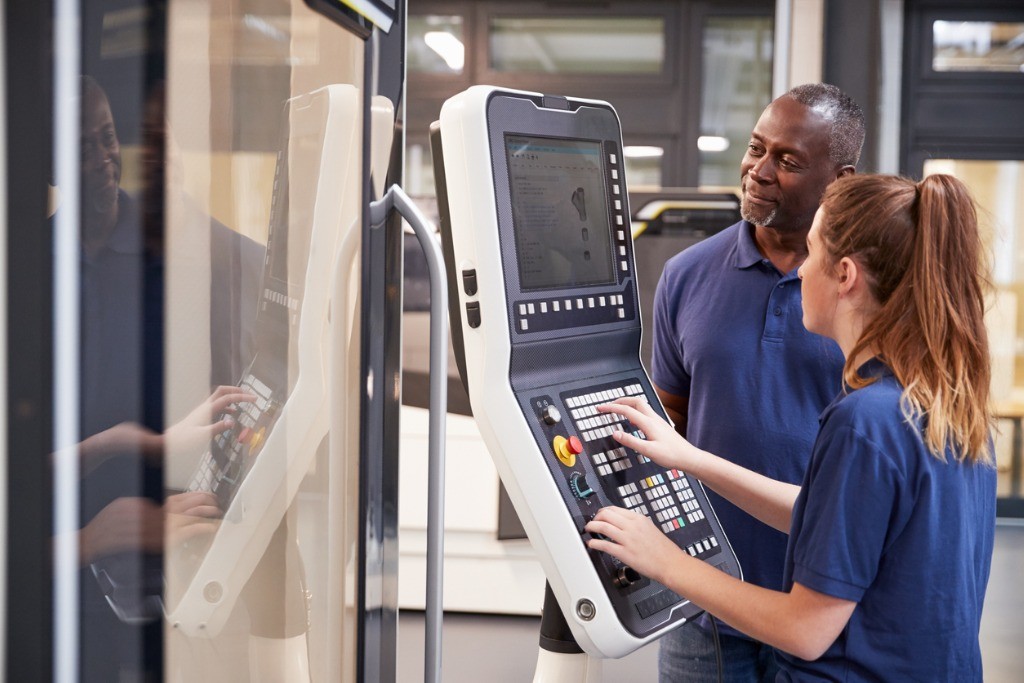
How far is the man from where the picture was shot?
1.55 metres

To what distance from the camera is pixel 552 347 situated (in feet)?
4.10

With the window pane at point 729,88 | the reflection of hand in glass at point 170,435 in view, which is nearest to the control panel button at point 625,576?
the reflection of hand in glass at point 170,435

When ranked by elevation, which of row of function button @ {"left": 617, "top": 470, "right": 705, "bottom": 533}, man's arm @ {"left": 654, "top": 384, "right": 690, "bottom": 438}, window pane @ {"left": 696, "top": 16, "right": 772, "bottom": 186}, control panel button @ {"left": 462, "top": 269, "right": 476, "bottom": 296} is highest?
window pane @ {"left": 696, "top": 16, "right": 772, "bottom": 186}

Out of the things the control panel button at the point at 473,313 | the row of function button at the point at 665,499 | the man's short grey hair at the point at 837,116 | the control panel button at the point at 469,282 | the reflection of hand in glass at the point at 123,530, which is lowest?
the row of function button at the point at 665,499

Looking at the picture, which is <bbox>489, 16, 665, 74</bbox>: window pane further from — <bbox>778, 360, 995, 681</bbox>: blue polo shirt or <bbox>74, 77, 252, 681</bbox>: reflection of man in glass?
<bbox>74, 77, 252, 681</bbox>: reflection of man in glass

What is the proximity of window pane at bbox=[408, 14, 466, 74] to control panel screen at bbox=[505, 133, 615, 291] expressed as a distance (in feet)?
11.9

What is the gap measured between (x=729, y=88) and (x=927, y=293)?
393cm

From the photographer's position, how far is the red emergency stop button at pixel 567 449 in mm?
1174

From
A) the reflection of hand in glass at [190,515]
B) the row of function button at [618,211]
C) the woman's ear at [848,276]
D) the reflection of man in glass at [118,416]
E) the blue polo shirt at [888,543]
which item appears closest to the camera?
the reflection of man in glass at [118,416]

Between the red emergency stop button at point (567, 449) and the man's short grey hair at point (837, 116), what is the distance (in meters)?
0.76

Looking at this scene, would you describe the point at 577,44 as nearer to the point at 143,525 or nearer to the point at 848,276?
the point at 848,276

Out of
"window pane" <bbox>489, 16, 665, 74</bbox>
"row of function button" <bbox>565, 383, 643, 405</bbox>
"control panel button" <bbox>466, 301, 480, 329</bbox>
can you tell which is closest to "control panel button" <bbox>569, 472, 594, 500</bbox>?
"row of function button" <bbox>565, 383, 643, 405</bbox>

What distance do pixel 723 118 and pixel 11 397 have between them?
14.9ft

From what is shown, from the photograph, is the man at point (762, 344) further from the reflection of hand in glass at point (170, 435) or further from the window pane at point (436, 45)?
the window pane at point (436, 45)
